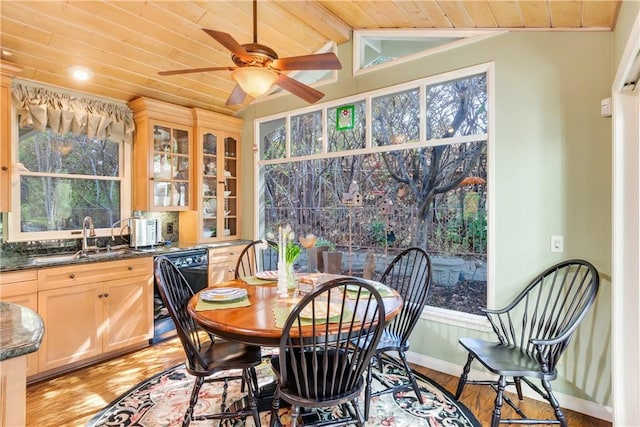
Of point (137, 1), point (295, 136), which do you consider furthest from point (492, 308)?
point (137, 1)

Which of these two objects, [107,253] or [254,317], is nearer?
[254,317]

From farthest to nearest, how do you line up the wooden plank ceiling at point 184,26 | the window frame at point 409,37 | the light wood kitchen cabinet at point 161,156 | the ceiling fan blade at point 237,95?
the light wood kitchen cabinet at point 161,156, the window frame at point 409,37, the ceiling fan blade at point 237,95, the wooden plank ceiling at point 184,26

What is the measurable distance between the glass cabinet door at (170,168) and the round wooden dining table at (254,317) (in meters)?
2.06

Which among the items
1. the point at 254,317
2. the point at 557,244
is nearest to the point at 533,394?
the point at 557,244

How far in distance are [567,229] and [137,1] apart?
3.52 meters

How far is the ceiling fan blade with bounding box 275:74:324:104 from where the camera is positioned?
7.30 feet

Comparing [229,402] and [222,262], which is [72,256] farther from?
[229,402]

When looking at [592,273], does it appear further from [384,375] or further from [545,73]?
[384,375]

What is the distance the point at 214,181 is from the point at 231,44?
2636 millimetres

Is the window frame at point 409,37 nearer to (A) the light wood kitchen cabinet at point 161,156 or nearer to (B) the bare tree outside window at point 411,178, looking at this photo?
(B) the bare tree outside window at point 411,178

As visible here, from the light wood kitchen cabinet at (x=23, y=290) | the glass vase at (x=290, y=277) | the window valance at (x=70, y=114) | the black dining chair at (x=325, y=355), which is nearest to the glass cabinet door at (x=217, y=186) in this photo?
the window valance at (x=70, y=114)

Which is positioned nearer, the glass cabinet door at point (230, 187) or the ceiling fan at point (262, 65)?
the ceiling fan at point (262, 65)

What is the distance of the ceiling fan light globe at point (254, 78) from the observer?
2023 mm

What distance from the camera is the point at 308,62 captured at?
6.66 ft
